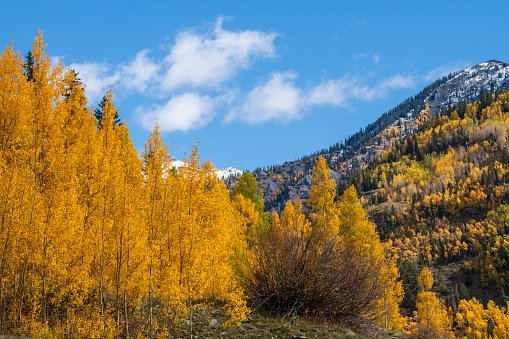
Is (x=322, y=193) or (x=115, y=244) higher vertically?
(x=322, y=193)

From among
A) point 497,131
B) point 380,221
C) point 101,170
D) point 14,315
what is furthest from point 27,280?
point 497,131

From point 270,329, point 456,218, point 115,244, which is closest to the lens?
point 115,244

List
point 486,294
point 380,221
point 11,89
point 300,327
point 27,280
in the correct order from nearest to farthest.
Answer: point 300,327
point 27,280
point 11,89
point 486,294
point 380,221

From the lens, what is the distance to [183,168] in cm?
1016

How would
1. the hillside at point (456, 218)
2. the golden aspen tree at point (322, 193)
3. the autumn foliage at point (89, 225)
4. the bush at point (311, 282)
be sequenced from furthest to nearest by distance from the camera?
the hillside at point (456, 218), the golden aspen tree at point (322, 193), the bush at point (311, 282), the autumn foliage at point (89, 225)

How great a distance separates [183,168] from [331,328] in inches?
255

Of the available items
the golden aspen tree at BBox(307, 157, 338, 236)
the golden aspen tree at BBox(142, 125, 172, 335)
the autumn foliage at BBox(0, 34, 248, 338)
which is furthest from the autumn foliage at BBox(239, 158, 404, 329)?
the golden aspen tree at BBox(307, 157, 338, 236)

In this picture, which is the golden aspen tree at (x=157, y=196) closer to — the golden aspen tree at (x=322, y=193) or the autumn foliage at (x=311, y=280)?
the autumn foliage at (x=311, y=280)

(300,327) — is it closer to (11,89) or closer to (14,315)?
(14,315)

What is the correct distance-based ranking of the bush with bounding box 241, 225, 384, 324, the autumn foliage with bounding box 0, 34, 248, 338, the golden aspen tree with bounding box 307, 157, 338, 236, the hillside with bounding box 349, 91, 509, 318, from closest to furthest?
the autumn foliage with bounding box 0, 34, 248, 338
the bush with bounding box 241, 225, 384, 324
the golden aspen tree with bounding box 307, 157, 338, 236
the hillside with bounding box 349, 91, 509, 318

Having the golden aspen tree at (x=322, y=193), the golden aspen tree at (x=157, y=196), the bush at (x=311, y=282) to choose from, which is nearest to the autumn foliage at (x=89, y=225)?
the golden aspen tree at (x=157, y=196)

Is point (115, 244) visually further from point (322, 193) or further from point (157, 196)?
point (322, 193)

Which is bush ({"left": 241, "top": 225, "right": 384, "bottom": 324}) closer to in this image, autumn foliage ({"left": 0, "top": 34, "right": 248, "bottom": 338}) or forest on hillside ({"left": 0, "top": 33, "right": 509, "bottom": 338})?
forest on hillside ({"left": 0, "top": 33, "right": 509, "bottom": 338})

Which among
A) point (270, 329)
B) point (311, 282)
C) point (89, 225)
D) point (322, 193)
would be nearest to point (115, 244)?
point (89, 225)
